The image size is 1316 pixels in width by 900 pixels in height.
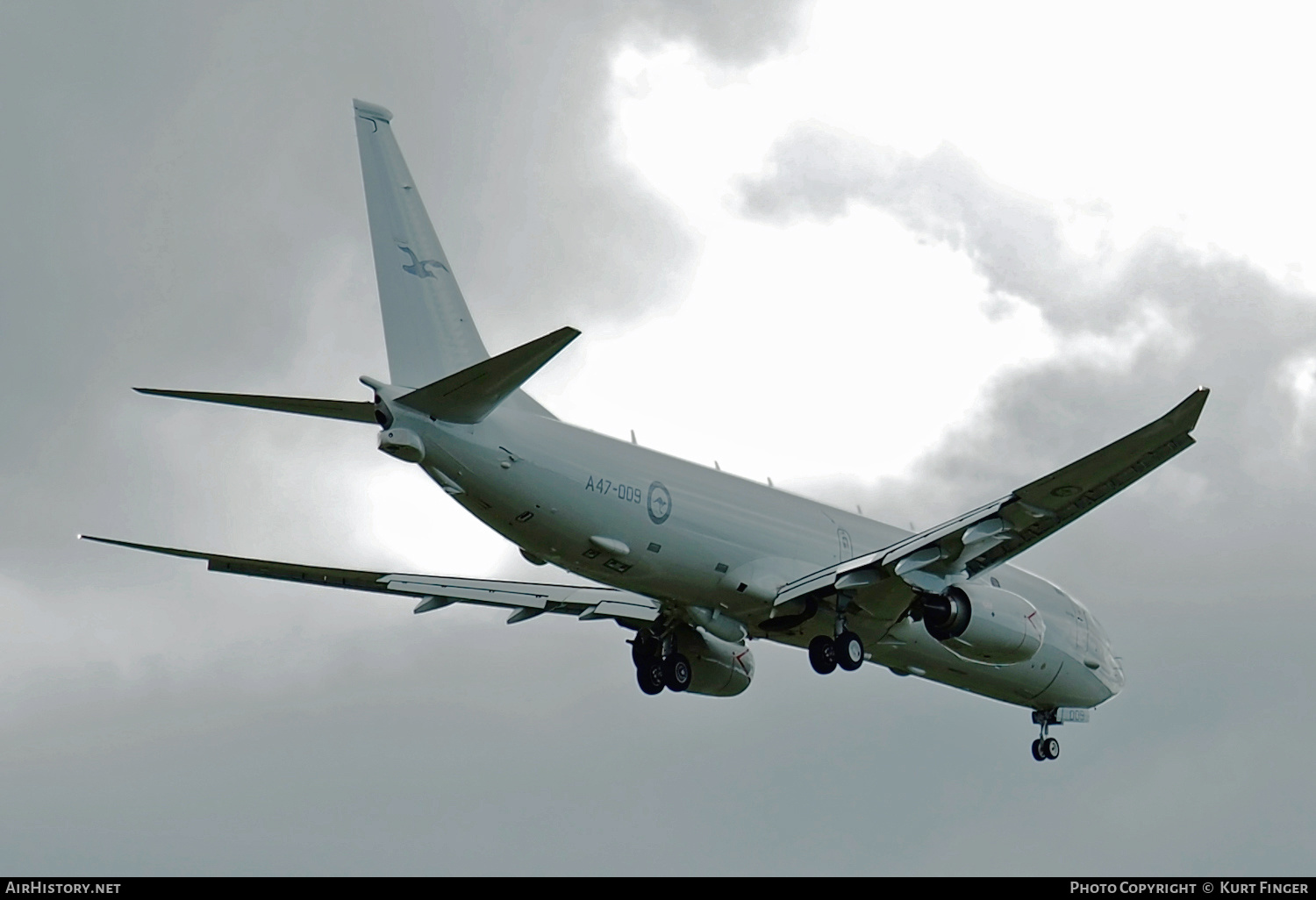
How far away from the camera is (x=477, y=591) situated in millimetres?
28484

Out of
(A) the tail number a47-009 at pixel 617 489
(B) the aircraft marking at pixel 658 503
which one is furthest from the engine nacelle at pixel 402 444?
(B) the aircraft marking at pixel 658 503

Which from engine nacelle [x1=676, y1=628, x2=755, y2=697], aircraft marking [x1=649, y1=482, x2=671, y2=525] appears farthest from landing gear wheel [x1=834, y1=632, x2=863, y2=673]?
aircraft marking [x1=649, y1=482, x2=671, y2=525]

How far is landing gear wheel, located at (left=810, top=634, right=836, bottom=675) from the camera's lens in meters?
26.6

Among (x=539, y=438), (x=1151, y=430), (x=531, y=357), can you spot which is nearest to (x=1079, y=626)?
(x=1151, y=430)

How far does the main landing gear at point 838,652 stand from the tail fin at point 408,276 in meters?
8.11

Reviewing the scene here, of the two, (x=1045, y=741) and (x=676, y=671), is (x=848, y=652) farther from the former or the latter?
(x=1045, y=741)

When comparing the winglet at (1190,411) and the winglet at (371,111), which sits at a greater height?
the winglet at (371,111)

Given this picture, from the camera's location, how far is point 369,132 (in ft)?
78.2

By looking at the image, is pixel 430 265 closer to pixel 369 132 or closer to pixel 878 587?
Result: pixel 369 132

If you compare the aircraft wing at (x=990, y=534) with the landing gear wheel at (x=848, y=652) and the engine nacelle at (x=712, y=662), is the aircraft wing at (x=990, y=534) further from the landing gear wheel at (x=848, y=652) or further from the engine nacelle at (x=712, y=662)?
the engine nacelle at (x=712, y=662)

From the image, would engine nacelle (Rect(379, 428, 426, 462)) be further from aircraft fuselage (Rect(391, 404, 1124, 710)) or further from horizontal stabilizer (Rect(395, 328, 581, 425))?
horizontal stabilizer (Rect(395, 328, 581, 425))

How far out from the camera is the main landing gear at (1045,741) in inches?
1268

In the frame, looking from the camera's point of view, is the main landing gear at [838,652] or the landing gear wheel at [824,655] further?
the landing gear wheel at [824,655]
